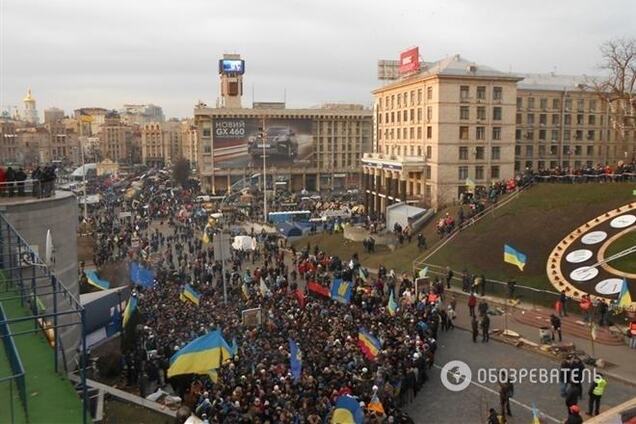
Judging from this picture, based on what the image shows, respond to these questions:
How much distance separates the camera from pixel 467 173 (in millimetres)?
57906

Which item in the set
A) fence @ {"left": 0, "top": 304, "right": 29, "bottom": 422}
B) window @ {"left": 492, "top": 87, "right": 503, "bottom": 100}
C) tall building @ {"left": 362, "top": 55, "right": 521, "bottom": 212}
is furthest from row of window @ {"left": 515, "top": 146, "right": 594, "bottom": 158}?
fence @ {"left": 0, "top": 304, "right": 29, "bottom": 422}

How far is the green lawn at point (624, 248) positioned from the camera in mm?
26844

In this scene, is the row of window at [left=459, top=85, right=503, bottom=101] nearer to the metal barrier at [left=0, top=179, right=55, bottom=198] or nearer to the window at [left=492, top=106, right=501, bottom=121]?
the window at [left=492, top=106, right=501, bottom=121]

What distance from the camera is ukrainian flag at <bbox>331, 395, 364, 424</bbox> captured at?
45.4ft

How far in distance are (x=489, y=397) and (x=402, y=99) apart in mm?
49910

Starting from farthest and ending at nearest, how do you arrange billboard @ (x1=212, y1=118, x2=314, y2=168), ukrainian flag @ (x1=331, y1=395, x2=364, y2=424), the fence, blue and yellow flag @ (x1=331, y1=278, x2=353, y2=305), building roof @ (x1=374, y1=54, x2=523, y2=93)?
billboard @ (x1=212, y1=118, x2=314, y2=168), building roof @ (x1=374, y1=54, x2=523, y2=93), blue and yellow flag @ (x1=331, y1=278, x2=353, y2=305), ukrainian flag @ (x1=331, y1=395, x2=364, y2=424), the fence

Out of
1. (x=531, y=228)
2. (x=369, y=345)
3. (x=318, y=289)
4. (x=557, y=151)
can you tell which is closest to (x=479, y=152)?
(x=557, y=151)

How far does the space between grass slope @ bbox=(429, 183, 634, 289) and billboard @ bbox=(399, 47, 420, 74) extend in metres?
27.4

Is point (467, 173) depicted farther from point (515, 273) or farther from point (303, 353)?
point (303, 353)

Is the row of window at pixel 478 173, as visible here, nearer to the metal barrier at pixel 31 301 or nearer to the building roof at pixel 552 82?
the building roof at pixel 552 82

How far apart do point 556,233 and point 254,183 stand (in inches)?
2880

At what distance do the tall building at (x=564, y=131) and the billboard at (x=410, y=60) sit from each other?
15.5 metres

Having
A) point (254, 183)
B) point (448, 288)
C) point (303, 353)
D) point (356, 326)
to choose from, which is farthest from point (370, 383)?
point (254, 183)

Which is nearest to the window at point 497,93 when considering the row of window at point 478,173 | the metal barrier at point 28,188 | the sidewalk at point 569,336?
the row of window at point 478,173
